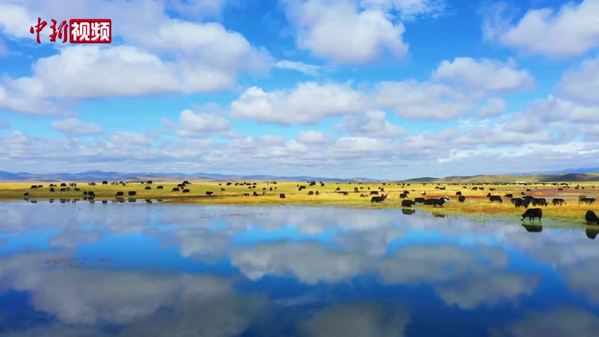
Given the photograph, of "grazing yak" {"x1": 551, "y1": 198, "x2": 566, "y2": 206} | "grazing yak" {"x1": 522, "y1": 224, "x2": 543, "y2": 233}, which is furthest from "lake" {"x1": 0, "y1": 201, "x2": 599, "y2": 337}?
"grazing yak" {"x1": 551, "y1": 198, "x2": 566, "y2": 206}

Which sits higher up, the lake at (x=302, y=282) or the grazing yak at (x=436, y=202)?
the grazing yak at (x=436, y=202)

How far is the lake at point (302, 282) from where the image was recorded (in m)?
13.8

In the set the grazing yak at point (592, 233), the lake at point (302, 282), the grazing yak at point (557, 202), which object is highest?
the grazing yak at point (557, 202)

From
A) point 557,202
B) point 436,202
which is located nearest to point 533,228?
point 436,202

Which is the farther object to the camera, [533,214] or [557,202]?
[557,202]

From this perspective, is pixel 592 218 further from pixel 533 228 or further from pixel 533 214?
pixel 533 228

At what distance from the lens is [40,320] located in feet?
46.8

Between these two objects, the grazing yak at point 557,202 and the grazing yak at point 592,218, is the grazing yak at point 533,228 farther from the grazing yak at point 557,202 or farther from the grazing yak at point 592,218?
the grazing yak at point 557,202

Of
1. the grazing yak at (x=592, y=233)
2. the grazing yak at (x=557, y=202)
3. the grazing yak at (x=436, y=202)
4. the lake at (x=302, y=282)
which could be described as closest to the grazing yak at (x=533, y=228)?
the lake at (x=302, y=282)

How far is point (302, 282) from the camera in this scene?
62.2 ft

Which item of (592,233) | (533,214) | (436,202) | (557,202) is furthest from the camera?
(436,202)

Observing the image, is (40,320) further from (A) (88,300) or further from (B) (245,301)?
(B) (245,301)

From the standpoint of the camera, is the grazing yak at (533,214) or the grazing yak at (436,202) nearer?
the grazing yak at (533,214)

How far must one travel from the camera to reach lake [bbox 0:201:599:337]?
13.8m
